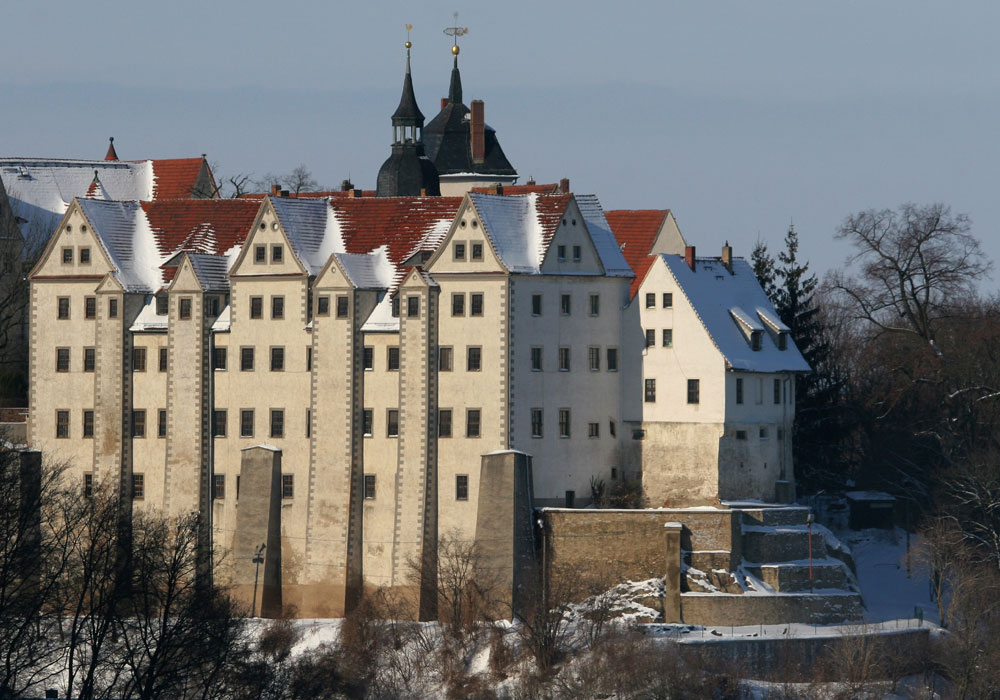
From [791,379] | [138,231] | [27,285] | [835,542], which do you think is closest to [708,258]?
[791,379]

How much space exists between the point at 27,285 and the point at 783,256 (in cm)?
3345

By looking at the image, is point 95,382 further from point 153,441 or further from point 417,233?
point 417,233

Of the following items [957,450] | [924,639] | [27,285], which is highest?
[27,285]

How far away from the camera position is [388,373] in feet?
352

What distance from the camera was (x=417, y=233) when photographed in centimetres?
10994

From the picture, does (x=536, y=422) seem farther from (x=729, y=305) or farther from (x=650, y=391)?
(x=729, y=305)

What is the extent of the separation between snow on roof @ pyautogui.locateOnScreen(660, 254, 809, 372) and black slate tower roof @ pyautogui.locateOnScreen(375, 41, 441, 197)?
70.3 feet

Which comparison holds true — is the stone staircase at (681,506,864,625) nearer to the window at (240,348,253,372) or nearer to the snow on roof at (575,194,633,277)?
the snow on roof at (575,194,633,277)

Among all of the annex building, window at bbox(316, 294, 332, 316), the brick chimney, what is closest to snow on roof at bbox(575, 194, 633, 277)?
the annex building

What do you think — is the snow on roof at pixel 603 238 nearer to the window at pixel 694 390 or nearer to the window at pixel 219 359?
the window at pixel 694 390

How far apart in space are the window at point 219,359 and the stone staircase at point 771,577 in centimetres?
2049

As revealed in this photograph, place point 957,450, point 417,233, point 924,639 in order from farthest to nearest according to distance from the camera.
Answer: point 957,450, point 417,233, point 924,639

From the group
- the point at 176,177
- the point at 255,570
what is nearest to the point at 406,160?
the point at 176,177

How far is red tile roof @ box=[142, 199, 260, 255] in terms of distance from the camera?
11288 cm
